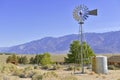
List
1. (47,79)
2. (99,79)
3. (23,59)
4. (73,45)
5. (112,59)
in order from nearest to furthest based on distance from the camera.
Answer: (47,79), (99,79), (112,59), (73,45), (23,59)

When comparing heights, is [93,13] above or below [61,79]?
above

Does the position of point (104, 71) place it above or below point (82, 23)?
below

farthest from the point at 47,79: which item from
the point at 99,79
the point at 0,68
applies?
the point at 0,68

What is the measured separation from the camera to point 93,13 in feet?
112

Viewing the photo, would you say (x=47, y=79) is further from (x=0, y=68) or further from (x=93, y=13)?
(x=93, y=13)

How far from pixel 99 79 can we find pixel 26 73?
18.8 feet

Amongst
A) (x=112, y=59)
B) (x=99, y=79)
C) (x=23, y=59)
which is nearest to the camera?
(x=99, y=79)

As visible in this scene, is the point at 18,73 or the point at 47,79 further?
the point at 18,73

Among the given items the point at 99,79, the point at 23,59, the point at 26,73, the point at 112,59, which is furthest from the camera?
the point at 23,59

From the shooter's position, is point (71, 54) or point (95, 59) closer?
point (95, 59)

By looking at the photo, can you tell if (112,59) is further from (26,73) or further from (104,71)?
(26,73)

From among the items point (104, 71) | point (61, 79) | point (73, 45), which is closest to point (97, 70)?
point (104, 71)

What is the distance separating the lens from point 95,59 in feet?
107

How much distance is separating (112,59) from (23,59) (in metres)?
32.3
